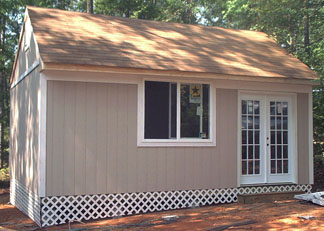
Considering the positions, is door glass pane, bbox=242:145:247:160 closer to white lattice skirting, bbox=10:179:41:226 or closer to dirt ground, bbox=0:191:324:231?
dirt ground, bbox=0:191:324:231

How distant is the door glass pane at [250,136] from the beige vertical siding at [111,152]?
0.47 metres

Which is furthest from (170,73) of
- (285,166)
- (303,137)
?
(303,137)

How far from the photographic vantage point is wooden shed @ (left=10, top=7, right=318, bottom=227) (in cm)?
784

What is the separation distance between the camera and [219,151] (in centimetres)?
905

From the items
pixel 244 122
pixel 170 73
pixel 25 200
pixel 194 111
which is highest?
pixel 170 73

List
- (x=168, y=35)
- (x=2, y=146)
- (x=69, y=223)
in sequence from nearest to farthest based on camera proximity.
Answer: (x=69, y=223) < (x=168, y=35) < (x=2, y=146)

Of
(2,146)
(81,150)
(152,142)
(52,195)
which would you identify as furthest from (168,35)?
(2,146)

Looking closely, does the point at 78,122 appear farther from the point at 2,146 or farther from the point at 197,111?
the point at 2,146

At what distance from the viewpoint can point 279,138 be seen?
9.70 meters

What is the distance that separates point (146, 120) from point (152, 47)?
5.60 feet

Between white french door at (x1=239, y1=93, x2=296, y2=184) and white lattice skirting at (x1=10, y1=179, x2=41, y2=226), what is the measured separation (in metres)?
4.52

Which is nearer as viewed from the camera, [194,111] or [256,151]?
[194,111]

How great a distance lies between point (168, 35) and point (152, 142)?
3.23 metres

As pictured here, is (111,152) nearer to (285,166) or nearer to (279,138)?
(279,138)
